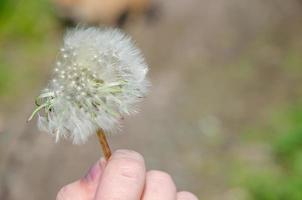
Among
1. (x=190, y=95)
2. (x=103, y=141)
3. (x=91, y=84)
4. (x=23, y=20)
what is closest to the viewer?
(x=103, y=141)

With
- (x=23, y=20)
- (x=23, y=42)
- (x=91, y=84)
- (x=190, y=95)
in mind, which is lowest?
(x=91, y=84)

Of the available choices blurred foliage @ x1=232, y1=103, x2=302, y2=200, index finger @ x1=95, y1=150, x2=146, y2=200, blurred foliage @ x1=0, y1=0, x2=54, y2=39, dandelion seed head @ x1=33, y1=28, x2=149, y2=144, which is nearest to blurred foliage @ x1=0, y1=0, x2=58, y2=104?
blurred foliage @ x1=0, y1=0, x2=54, y2=39

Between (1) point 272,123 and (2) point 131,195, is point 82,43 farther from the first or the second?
(1) point 272,123

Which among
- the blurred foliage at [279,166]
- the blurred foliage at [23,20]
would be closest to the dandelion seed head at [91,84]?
the blurred foliage at [279,166]

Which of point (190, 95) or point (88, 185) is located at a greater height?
point (190, 95)

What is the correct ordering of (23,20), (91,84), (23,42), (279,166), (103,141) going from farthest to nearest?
(23,20), (23,42), (279,166), (91,84), (103,141)

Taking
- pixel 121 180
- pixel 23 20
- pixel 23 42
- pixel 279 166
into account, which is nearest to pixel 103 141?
pixel 121 180

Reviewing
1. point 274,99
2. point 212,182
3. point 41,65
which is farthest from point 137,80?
point 41,65

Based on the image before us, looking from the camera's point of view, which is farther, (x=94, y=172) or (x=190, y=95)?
(x=190, y=95)

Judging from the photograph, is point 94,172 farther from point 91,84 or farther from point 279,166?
point 279,166
